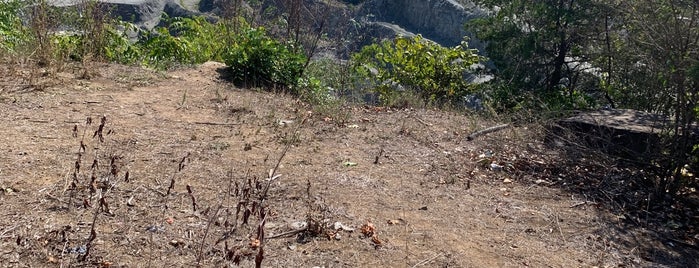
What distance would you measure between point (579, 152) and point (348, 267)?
7.63ft

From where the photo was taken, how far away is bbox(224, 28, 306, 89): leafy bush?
6301mm

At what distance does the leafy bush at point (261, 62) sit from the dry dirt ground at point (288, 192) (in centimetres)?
93

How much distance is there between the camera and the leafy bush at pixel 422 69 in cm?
767

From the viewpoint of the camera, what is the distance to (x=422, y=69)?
7703 millimetres

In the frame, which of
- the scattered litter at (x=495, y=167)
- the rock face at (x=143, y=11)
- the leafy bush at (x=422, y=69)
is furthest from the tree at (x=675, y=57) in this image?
the rock face at (x=143, y=11)

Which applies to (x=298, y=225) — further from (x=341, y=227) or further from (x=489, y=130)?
(x=489, y=130)

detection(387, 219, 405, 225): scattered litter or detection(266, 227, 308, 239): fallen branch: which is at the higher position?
detection(387, 219, 405, 225): scattered litter

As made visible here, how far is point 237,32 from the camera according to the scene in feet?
28.2

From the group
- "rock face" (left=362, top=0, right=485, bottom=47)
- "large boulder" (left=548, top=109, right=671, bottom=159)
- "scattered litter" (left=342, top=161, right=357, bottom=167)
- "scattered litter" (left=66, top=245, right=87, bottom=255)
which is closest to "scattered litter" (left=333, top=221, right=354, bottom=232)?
"scattered litter" (left=342, top=161, right=357, bottom=167)

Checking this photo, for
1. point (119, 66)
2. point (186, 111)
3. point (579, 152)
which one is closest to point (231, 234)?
point (186, 111)

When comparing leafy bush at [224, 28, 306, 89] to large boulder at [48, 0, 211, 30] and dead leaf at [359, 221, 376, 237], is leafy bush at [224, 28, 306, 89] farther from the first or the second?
large boulder at [48, 0, 211, 30]

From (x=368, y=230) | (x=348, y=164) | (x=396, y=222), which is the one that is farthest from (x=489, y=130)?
(x=368, y=230)

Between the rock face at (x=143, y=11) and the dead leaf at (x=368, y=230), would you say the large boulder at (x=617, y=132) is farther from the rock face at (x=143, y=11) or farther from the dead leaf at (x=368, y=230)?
the rock face at (x=143, y=11)

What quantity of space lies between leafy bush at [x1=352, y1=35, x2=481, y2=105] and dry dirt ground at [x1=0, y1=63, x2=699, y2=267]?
7.82 ft
